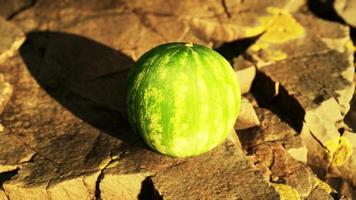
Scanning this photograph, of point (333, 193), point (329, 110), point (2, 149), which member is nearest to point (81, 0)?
point (2, 149)

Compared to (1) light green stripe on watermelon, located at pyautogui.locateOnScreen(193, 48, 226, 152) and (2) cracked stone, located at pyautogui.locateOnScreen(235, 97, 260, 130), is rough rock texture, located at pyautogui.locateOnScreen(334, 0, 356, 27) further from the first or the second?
(1) light green stripe on watermelon, located at pyautogui.locateOnScreen(193, 48, 226, 152)

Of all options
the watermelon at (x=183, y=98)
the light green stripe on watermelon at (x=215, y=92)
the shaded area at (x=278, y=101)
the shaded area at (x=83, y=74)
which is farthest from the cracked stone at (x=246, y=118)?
the shaded area at (x=83, y=74)

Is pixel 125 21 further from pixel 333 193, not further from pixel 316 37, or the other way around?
pixel 333 193

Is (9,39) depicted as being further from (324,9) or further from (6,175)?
(324,9)

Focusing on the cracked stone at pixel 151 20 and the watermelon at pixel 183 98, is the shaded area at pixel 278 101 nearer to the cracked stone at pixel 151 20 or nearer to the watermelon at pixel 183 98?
the cracked stone at pixel 151 20

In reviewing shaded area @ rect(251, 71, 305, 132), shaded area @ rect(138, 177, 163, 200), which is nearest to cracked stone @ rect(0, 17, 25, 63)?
shaded area @ rect(138, 177, 163, 200)

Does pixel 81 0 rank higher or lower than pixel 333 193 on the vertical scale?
higher
